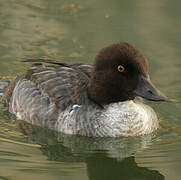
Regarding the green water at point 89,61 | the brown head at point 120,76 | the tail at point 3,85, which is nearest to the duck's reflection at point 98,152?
the green water at point 89,61

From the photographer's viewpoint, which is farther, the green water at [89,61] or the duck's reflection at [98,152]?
the green water at [89,61]

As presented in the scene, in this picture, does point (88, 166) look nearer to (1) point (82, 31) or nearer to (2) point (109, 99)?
(2) point (109, 99)

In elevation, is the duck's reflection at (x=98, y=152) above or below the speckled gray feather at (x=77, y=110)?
below

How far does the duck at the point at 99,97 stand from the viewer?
9633mm

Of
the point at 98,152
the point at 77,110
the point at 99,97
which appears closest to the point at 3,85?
the point at 77,110

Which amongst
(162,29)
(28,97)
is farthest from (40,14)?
(28,97)

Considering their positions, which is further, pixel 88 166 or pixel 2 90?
pixel 2 90

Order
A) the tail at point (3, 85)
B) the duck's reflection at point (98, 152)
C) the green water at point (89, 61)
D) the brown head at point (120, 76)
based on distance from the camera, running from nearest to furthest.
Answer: the duck's reflection at point (98, 152) < the green water at point (89, 61) < the brown head at point (120, 76) < the tail at point (3, 85)

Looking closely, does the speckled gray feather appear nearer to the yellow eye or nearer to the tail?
A: the yellow eye

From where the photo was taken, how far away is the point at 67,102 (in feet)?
33.6

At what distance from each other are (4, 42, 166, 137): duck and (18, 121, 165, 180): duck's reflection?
0.44 feet

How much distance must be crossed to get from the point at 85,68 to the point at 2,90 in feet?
8.07

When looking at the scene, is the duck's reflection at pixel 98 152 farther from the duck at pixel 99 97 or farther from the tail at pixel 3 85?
the tail at pixel 3 85

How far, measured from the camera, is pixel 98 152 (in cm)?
991
